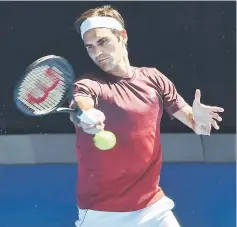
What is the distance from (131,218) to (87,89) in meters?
0.61

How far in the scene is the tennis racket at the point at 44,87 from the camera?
342cm

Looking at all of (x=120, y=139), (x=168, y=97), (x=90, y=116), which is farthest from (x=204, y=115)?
(x=90, y=116)

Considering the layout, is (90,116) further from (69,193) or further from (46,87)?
(69,193)

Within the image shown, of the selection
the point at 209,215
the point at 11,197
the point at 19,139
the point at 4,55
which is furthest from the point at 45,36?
the point at 209,215

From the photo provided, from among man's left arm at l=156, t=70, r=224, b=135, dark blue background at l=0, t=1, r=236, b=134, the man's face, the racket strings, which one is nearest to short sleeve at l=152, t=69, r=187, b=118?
man's left arm at l=156, t=70, r=224, b=135

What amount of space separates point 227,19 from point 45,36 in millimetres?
921

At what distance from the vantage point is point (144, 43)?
13.6ft

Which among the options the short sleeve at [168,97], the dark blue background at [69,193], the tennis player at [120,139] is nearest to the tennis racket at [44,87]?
the tennis player at [120,139]

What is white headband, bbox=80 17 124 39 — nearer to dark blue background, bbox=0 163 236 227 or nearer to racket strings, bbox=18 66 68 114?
racket strings, bbox=18 66 68 114

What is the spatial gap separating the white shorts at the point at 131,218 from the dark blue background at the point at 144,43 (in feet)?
2.14

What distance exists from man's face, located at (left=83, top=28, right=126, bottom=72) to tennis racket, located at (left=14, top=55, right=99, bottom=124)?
19cm

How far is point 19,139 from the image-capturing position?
4145mm

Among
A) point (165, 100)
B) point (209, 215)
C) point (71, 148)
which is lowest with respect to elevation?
point (209, 215)

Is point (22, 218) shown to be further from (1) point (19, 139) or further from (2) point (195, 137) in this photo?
(2) point (195, 137)
